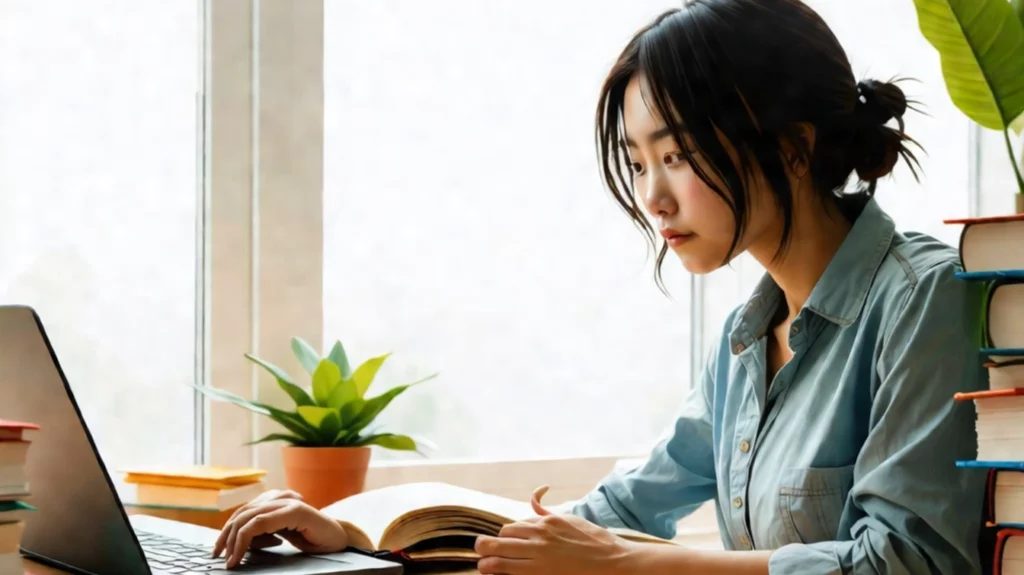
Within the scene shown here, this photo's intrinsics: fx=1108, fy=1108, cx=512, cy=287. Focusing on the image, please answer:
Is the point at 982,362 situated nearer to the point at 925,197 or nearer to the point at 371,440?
the point at 371,440

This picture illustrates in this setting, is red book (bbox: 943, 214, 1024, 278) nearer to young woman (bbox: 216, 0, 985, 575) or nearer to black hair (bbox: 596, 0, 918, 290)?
young woman (bbox: 216, 0, 985, 575)

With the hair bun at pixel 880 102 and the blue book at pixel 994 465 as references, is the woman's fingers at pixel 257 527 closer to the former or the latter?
the blue book at pixel 994 465

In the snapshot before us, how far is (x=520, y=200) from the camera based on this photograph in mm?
1997

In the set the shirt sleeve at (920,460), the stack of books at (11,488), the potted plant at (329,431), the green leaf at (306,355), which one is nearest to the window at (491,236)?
the green leaf at (306,355)

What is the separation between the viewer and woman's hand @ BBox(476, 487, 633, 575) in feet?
3.29

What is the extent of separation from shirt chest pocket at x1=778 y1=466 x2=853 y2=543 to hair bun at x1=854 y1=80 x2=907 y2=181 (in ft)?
→ 1.07

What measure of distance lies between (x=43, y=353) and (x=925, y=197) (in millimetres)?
1874

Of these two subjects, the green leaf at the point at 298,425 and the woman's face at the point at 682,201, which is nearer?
the woman's face at the point at 682,201

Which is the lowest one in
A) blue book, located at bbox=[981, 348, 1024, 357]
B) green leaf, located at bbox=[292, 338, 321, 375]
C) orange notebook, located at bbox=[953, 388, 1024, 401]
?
green leaf, located at bbox=[292, 338, 321, 375]

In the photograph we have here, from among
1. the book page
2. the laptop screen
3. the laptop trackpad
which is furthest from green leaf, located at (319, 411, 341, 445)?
the laptop screen

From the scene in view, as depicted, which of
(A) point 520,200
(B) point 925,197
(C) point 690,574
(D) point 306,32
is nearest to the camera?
(C) point 690,574

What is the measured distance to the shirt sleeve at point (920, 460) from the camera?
3.08ft

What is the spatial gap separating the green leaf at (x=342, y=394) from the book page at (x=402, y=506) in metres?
0.28

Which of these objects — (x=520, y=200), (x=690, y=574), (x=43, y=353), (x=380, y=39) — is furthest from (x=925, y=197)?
(x=43, y=353)
